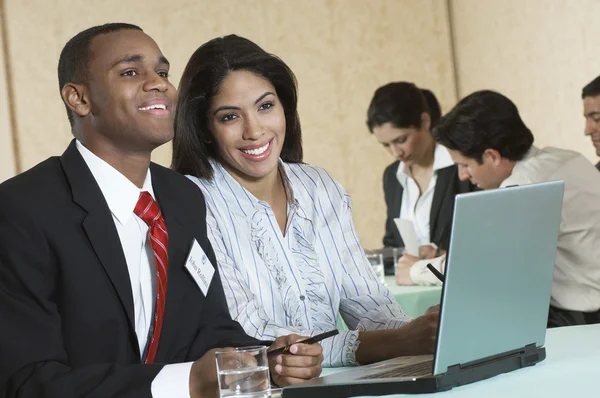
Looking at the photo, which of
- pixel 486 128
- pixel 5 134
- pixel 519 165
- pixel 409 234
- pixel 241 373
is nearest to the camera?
pixel 241 373

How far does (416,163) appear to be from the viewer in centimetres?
549

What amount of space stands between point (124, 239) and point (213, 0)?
5.35 meters

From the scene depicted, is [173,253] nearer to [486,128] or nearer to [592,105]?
[486,128]

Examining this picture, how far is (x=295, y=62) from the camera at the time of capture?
7.41m

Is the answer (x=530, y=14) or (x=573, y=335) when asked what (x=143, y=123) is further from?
(x=530, y=14)

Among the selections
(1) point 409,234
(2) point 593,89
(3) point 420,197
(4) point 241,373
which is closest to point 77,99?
(4) point 241,373

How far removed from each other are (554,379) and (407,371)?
10.0 inches

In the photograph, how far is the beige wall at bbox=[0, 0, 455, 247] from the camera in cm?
649

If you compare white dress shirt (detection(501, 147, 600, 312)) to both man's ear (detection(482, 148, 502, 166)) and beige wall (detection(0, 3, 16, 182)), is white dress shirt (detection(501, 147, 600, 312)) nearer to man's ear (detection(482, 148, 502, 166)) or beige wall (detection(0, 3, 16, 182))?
man's ear (detection(482, 148, 502, 166))

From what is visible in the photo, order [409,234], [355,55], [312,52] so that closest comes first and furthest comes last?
[409,234]
[312,52]
[355,55]

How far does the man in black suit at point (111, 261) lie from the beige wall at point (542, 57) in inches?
195

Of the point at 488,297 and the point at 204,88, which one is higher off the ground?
the point at 204,88

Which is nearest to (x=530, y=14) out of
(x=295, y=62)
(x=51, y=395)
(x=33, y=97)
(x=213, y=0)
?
(x=295, y=62)

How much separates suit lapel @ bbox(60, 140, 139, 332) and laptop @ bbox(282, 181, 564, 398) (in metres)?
0.45
